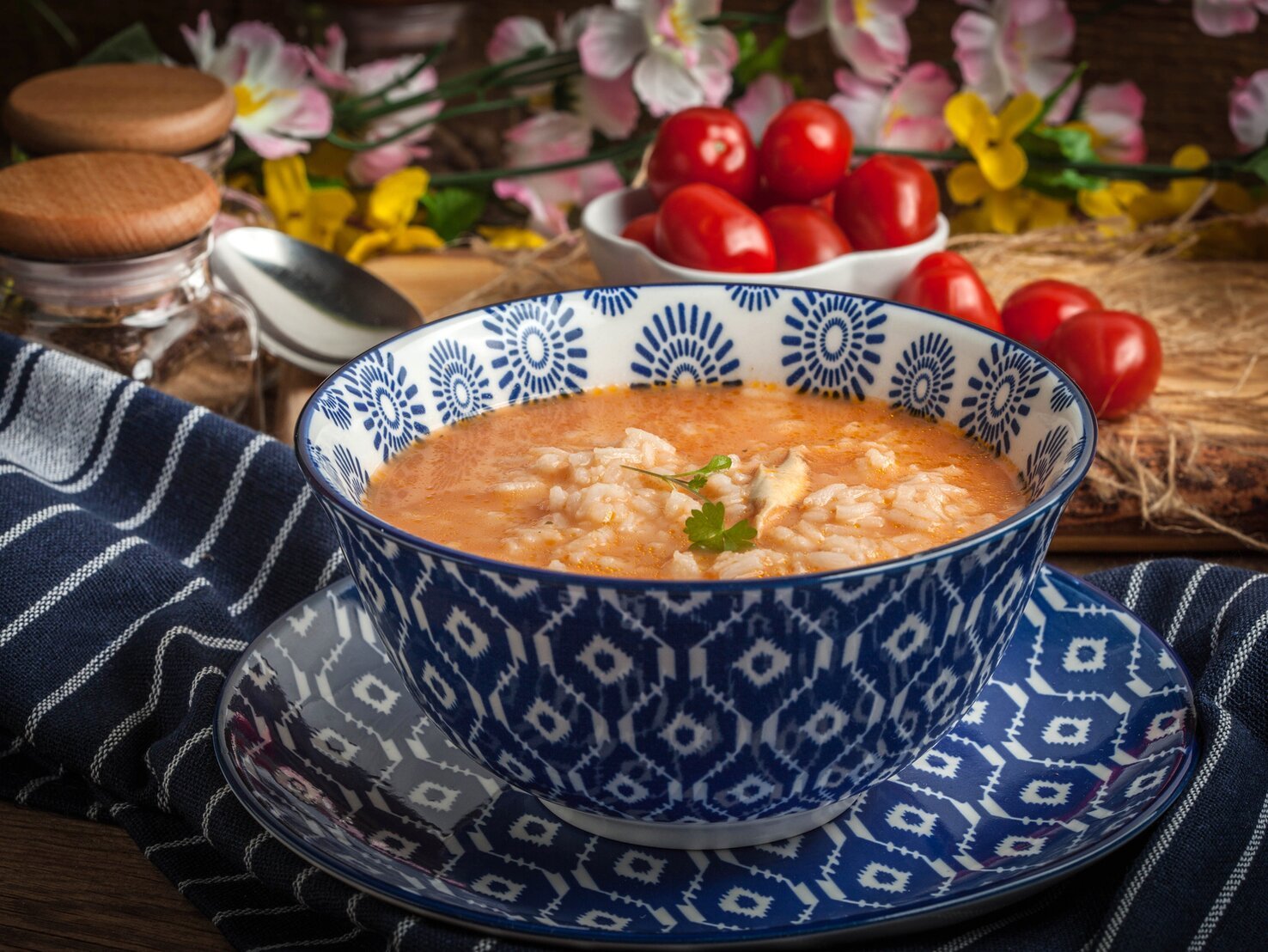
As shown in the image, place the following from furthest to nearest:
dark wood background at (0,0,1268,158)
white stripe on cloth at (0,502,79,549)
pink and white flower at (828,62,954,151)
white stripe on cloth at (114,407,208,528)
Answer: dark wood background at (0,0,1268,158) < pink and white flower at (828,62,954,151) < white stripe on cloth at (114,407,208,528) < white stripe on cloth at (0,502,79,549)

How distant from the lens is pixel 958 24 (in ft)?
11.7

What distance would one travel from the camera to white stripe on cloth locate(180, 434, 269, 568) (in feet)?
7.13

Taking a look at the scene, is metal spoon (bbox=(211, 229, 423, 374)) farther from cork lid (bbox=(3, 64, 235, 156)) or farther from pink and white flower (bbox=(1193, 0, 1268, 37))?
pink and white flower (bbox=(1193, 0, 1268, 37))

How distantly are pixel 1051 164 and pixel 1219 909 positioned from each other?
102 inches

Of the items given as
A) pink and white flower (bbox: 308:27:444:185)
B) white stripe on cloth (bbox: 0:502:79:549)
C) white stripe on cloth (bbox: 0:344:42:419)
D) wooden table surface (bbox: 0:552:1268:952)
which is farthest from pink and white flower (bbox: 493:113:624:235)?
wooden table surface (bbox: 0:552:1268:952)

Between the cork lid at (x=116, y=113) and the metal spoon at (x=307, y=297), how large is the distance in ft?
0.87

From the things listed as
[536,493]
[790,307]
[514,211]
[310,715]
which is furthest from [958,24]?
[310,715]

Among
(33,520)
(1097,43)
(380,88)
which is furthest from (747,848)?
(1097,43)

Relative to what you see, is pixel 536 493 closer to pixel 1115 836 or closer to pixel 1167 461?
pixel 1115 836

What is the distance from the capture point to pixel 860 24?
350cm

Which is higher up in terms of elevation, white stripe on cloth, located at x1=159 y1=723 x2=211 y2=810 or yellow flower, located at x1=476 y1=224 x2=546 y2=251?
white stripe on cloth, located at x1=159 y1=723 x2=211 y2=810

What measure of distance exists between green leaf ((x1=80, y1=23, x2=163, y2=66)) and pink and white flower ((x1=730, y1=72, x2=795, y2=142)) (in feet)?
4.97

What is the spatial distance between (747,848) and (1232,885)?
48 centimetres

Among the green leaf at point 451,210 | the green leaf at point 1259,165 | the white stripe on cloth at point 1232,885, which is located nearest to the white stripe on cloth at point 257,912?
the white stripe on cloth at point 1232,885
